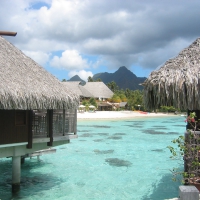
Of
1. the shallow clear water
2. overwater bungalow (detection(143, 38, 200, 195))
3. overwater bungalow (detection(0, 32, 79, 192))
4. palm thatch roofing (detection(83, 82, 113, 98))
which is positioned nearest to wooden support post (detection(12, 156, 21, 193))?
overwater bungalow (detection(0, 32, 79, 192))

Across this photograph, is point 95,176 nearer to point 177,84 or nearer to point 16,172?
point 16,172

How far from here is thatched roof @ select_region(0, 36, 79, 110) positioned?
663cm

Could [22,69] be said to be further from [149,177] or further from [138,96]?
[138,96]

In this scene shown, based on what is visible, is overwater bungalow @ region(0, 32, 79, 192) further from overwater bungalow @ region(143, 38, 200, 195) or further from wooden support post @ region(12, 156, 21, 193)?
overwater bungalow @ region(143, 38, 200, 195)

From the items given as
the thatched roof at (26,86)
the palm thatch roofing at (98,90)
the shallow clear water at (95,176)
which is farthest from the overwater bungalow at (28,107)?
the palm thatch roofing at (98,90)

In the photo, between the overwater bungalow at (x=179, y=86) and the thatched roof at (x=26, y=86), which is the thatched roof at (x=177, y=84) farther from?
the thatched roof at (x=26, y=86)

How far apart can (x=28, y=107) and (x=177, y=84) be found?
342 centimetres

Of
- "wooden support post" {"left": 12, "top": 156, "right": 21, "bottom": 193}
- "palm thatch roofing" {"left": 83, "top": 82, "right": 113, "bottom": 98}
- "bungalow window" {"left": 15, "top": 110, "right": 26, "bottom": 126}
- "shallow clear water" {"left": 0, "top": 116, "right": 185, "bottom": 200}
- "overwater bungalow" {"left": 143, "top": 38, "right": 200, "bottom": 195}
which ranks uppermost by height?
"palm thatch roofing" {"left": 83, "top": 82, "right": 113, "bottom": 98}

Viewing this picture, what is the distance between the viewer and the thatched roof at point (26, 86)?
6629 millimetres

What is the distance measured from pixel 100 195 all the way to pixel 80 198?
64 centimetres

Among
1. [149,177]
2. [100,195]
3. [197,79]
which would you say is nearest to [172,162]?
[149,177]

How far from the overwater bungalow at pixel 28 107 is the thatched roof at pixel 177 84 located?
8.41 ft

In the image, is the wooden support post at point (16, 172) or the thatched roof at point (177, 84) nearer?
the thatched roof at point (177, 84)

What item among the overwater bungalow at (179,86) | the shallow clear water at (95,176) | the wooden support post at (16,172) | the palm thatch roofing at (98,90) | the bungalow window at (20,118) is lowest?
the shallow clear water at (95,176)
